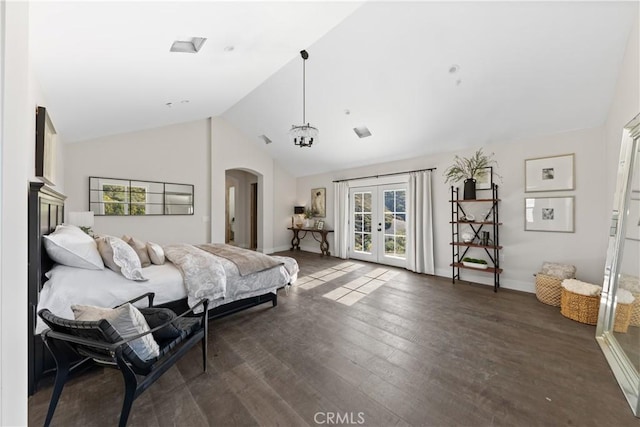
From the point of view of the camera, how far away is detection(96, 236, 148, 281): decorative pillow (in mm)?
2105

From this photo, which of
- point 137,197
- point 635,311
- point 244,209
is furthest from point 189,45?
point 244,209

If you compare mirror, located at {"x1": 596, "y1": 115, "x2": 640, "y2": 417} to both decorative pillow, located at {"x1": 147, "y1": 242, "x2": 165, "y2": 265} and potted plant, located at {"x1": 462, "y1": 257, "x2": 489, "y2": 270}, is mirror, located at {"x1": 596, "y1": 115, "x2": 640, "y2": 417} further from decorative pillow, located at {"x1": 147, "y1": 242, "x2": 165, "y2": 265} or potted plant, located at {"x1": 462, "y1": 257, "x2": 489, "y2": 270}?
decorative pillow, located at {"x1": 147, "y1": 242, "x2": 165, "y2": 265}

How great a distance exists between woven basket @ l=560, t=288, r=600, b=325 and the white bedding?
3.57 m

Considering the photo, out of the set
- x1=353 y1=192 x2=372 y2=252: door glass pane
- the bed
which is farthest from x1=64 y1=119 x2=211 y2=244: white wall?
x1=353 y1=192 x2=372 y2=252: door glass pane

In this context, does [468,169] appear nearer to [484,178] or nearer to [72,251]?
[484,178]

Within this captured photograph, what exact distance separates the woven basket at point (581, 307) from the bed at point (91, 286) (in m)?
3.39

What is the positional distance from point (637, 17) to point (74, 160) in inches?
276

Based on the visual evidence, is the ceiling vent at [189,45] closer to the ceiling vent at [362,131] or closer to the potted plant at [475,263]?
the ceiling vent at [362,131]

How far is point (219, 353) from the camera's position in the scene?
2.16 m

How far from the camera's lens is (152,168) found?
15.5ft

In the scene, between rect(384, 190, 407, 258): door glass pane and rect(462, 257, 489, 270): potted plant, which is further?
rect(384, 190, 407, 258): door glass pane

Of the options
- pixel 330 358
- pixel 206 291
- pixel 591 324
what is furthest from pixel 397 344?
pixel 591 324

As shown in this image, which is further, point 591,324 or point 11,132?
point 591,324

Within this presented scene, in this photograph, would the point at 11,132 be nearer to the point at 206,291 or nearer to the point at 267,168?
the point at 206,291
